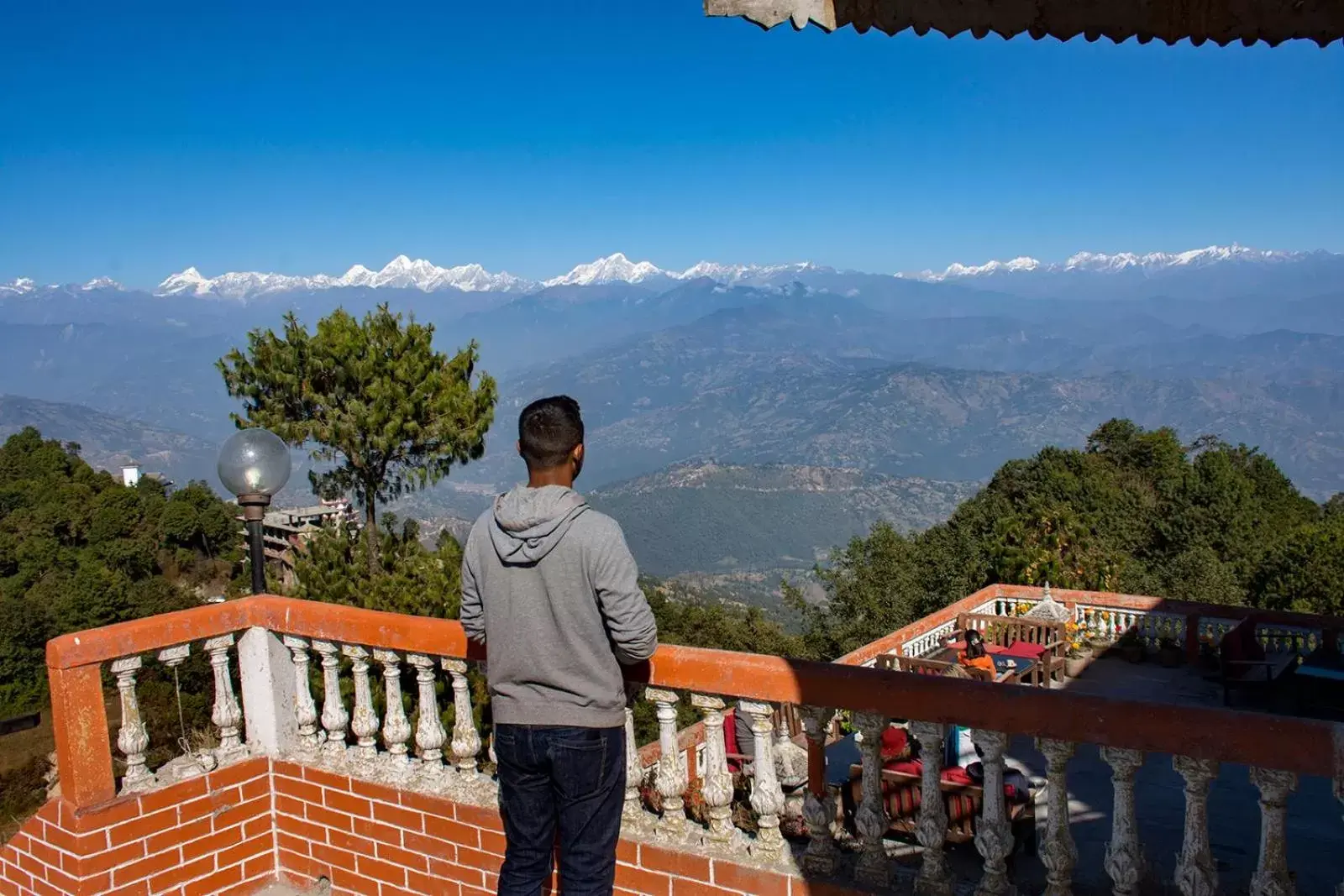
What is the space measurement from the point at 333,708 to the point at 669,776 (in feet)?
5.48

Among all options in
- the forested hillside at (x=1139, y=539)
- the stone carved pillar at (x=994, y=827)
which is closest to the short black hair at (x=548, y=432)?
the stone carved pillar at (x=994, y=827)

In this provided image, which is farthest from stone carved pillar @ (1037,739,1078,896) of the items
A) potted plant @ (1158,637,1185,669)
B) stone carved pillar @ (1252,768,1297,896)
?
potted plant @ (1158,637,1185,669)

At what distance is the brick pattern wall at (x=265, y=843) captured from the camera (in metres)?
3.79

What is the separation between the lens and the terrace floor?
432 centimetres

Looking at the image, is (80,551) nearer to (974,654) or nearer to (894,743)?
(974,654)

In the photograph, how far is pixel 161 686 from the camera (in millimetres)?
25406

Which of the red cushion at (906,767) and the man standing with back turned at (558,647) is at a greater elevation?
the man standing with back turned at (558,647)

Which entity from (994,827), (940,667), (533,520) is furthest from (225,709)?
(940,667)

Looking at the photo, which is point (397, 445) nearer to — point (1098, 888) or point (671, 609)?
point (671, 609)

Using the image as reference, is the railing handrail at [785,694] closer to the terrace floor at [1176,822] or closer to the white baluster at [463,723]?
the white baluster at [463,723]

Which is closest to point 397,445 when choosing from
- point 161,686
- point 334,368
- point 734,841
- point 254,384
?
point 334,368

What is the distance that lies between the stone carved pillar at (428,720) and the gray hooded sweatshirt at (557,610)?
107 cm

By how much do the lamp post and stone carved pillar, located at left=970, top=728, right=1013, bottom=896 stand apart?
10.9ft

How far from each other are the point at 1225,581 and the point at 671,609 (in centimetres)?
1886
